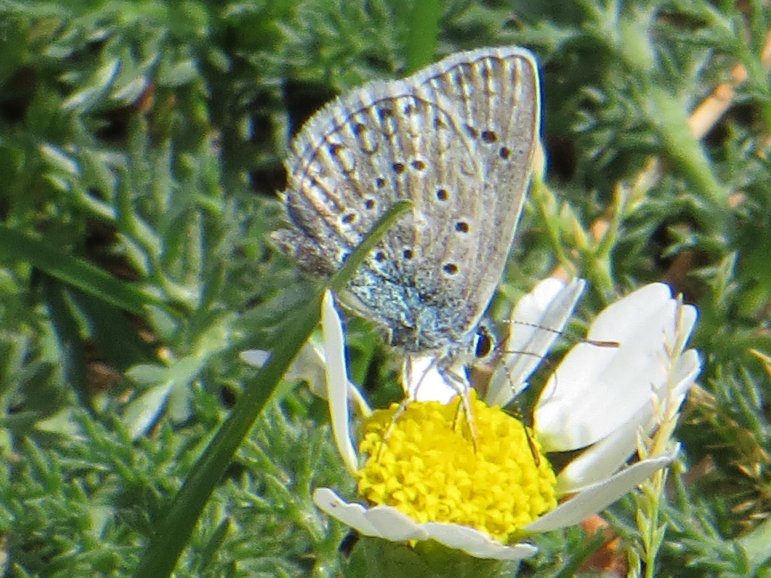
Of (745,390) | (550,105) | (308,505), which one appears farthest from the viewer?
(550,105)

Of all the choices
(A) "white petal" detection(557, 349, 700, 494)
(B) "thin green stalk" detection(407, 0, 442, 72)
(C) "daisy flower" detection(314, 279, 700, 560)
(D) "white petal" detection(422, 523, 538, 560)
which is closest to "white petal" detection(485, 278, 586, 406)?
(C) "daisy flower" detection(314, 279, 700, 560)

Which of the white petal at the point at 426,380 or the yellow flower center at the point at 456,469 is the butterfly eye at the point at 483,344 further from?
the yellow flower center at the point at 456,469

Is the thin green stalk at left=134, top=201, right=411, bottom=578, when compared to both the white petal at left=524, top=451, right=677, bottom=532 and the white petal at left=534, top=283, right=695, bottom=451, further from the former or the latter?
the white petal at left=534, top=283, right=695, bottom=451

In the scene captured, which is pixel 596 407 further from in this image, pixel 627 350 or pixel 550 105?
pixel 550 105

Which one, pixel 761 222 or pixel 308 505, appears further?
pixel 761 222

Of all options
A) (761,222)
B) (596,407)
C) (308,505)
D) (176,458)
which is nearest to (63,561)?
(176,458)

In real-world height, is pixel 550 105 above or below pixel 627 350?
above

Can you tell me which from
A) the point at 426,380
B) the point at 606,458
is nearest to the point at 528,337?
the point at 426,380
